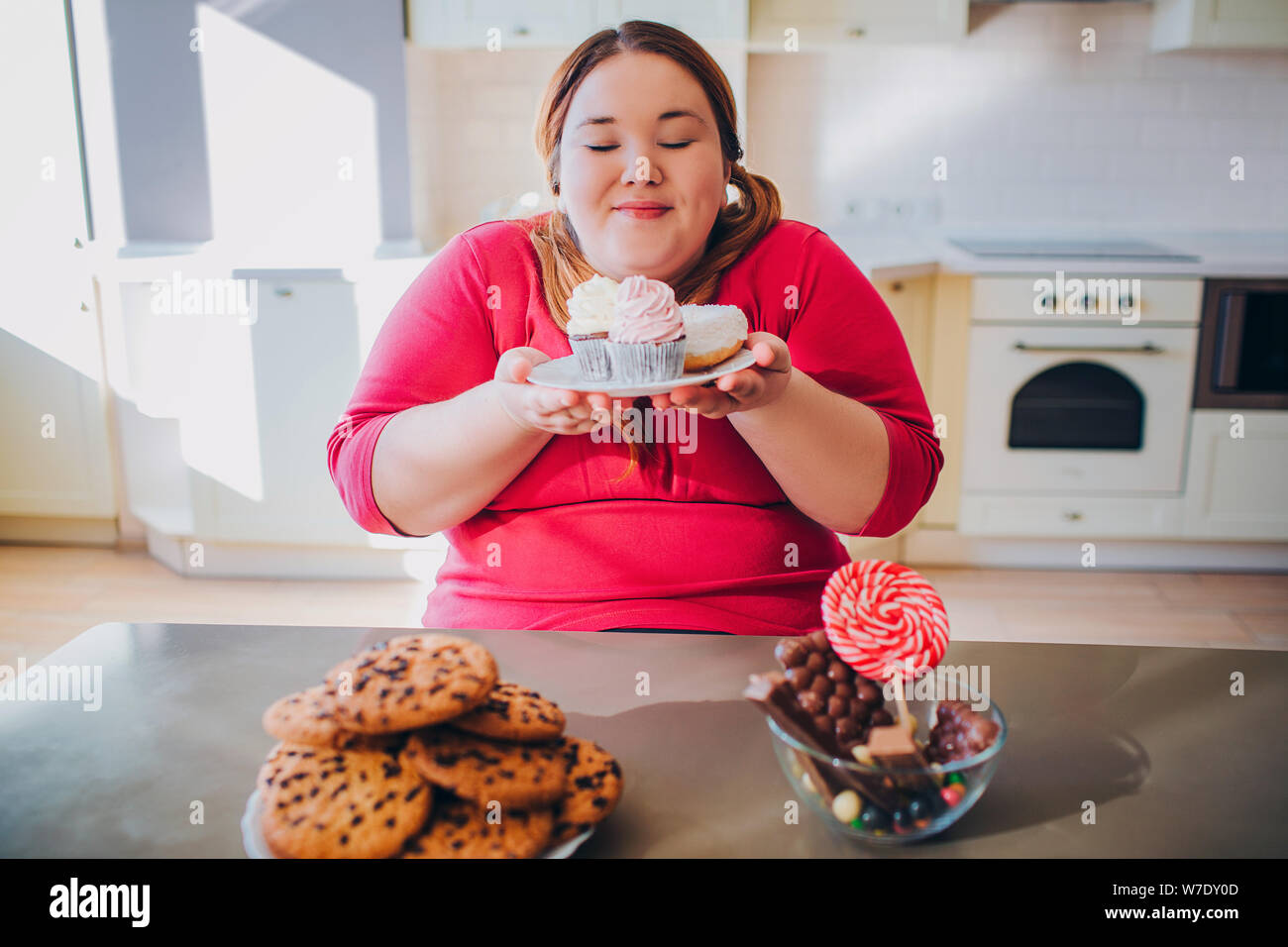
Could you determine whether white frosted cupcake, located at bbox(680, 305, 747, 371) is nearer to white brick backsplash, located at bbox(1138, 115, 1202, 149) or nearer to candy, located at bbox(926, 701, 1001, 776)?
candy, located at bbox(926, 701, 1001, 776)

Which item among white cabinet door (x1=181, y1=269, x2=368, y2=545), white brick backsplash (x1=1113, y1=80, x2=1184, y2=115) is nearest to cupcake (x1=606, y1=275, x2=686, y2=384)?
white cabinet door (x1=181, y1=269, x2=368, y2=545)

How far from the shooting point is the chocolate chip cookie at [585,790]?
0.71 metres

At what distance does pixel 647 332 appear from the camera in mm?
1116

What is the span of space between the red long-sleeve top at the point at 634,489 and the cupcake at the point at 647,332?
0.44ft

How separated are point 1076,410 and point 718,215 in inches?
80.5

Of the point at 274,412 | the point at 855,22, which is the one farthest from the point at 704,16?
the point at 274,412

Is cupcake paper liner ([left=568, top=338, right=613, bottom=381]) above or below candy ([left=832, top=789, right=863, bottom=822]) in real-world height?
above

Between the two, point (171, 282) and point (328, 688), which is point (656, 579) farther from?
point (171, 282)

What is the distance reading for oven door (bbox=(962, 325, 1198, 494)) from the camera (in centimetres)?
303

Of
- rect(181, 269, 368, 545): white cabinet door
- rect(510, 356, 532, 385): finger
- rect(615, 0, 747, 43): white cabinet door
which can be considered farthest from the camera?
rect(615, 0, 747, 43): white cabinet door

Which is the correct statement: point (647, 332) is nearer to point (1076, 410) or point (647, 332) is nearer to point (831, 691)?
point (831, 691)

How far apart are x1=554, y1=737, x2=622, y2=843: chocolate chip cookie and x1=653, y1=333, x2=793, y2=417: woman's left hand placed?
13.2 inches

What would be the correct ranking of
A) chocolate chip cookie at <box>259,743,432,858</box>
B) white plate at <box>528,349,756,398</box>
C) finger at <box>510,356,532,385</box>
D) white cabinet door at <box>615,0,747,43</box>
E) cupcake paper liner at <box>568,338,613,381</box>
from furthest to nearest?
white cabinet door at <box>615,0,747,43</box>, cupcake paper liner at <box>568,338,613,381</box>, finger at <box>510,356,532,385</box>, white plate at <box>528,349,756,398</box>, chocolate chip cookie at <box>259,743,432,858</box>
